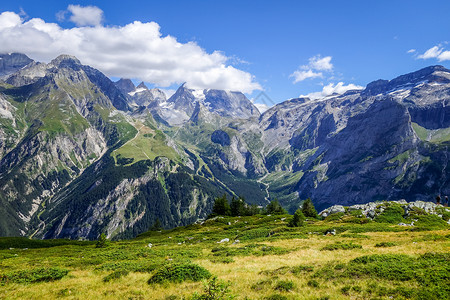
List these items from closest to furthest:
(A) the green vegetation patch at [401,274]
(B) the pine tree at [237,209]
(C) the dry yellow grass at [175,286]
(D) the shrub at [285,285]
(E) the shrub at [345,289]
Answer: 1. (A) the green vegetation patch at [401,274]
2. (E) the shrub at [345,289]
3. (C) the dry yellow grass at [175,286]
4. (D) the shrub at [285,285]
5. (B) the pine tree at [237,209]

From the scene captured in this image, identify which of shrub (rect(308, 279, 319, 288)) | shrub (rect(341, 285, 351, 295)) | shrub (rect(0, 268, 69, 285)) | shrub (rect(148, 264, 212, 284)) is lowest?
shrub (rect(308, 279, 319, 288))

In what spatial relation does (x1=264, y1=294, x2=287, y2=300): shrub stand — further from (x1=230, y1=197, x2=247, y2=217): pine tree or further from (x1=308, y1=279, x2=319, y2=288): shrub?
(x1=230, y1=197, x2=247, y2=217): pine tree

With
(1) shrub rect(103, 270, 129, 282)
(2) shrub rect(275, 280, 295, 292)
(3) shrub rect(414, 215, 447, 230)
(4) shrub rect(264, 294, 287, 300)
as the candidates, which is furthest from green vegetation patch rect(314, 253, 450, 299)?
(3) shrub rect(414, 215, 447, 230)

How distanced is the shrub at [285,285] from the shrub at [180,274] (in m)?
6.09

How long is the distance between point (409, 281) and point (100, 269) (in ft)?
90.1

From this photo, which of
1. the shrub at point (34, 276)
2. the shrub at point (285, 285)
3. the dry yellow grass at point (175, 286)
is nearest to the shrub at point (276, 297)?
the dry yellow grass at point (175, 286)

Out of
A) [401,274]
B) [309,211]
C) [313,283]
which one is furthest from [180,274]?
[309,211]

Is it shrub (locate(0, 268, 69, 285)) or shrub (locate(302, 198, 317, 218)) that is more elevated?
shrub (locate(0, 268, 69, 285))

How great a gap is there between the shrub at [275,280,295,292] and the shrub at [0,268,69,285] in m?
20.1

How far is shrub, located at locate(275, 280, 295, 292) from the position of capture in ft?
54.6

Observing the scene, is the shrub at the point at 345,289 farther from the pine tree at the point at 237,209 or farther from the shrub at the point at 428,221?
the pine tree at the point at 237,209

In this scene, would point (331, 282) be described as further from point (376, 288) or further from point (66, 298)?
point (66, 298)

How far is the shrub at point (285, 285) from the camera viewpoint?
16.6m

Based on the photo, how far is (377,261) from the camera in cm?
2006
